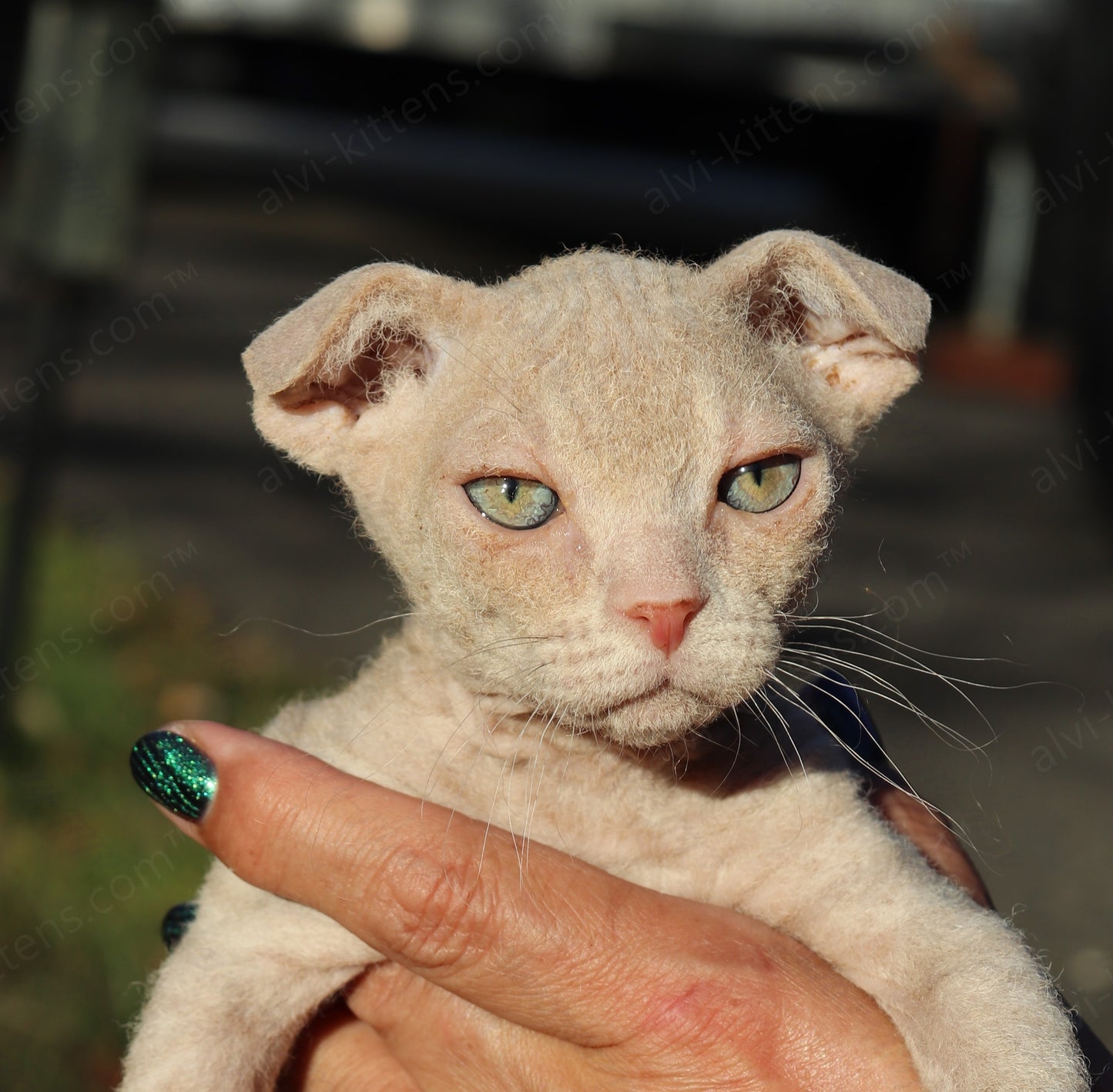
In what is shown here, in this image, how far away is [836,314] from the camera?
2.79 metres

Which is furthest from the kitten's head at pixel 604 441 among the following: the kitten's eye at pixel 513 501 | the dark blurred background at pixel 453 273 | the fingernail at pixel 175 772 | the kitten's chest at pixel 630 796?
the fingernail at pixel 175 772

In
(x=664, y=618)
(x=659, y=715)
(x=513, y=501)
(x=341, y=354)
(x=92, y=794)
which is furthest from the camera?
(x=92, y=794)

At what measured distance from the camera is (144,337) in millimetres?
17047

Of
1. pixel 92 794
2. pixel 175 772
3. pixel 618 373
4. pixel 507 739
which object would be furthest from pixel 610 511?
pixel 92 794

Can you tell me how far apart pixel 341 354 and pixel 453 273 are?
1235 mm

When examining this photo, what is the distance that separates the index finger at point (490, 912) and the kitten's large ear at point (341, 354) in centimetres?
74

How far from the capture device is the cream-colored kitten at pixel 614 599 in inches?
90.4

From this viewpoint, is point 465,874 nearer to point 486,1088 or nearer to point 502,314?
point 486,1088

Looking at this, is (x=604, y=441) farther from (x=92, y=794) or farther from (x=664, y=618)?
(x=92, y=794)

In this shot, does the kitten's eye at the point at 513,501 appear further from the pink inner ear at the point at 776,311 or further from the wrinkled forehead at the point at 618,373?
the pink inner ear at the point at 776,311

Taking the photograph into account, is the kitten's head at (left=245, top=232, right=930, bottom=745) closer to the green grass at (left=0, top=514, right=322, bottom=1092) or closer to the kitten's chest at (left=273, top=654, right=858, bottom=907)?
the kitten's chest at (left=273, top=654, right=858, bottom=907)

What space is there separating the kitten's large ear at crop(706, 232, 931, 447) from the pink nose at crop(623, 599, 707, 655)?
2.43 ft

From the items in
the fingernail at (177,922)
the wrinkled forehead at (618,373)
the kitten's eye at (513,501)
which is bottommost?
the fingernail at (177,922)

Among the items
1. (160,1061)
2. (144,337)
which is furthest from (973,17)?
(160,1061)
